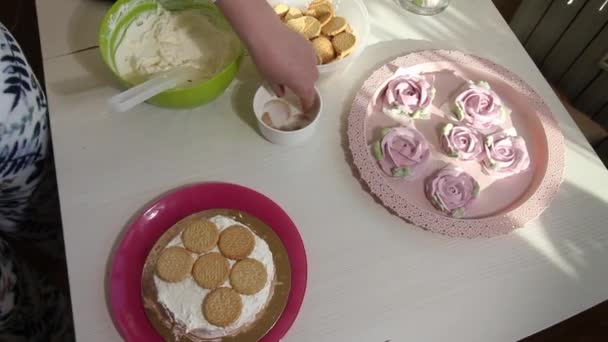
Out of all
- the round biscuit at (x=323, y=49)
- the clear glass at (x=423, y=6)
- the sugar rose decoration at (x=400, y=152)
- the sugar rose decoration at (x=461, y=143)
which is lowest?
the sugar rose decoration at (x=400, y=152)

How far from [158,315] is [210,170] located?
23 centimetres

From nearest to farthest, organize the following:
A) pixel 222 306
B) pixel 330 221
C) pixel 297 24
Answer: pixel 222 306 < pixel 330 221 < pixel 297 24

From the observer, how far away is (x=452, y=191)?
2.39 ft

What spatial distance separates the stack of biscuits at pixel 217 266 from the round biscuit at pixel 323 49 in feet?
1.12

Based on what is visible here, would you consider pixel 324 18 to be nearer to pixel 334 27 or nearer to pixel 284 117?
pixel 334 27

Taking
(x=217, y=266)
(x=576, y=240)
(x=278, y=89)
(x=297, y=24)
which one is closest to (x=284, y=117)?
(x=278, y=89)

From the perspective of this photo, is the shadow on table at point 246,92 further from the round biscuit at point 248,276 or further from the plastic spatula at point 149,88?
the round biscuit at point 248,276

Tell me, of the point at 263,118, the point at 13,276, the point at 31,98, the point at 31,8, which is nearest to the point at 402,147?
the point at 263,118

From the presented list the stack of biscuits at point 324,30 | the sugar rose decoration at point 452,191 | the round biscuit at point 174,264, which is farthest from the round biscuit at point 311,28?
the round biscuit at point 174,264

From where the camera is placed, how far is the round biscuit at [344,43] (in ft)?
2.67

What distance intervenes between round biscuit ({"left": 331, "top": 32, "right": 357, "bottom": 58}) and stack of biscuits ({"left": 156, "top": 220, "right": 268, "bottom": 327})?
36 centimetres

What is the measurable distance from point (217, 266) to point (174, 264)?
6 cm

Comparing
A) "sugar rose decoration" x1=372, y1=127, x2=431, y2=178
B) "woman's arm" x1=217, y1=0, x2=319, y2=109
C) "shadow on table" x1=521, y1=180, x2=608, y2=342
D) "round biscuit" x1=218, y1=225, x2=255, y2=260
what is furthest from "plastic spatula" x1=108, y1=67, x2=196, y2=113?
"shadow on table" x1=521, y1=180, x2=608, y2=342

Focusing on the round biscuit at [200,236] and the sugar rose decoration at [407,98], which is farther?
the sugar rose decoration at [407,98]
